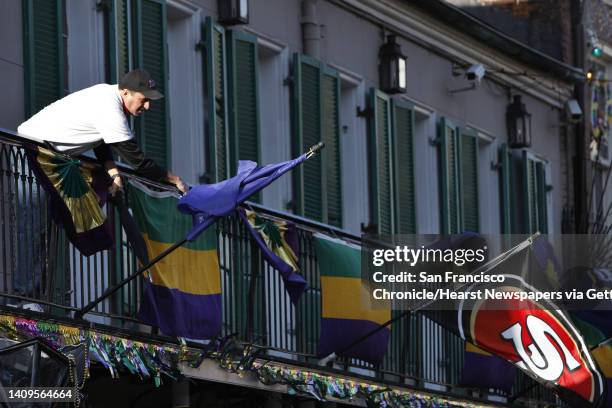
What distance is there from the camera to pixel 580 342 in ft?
73.0

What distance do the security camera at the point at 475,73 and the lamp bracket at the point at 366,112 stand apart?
220 centimetres

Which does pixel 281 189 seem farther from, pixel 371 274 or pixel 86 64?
pixel 86 64

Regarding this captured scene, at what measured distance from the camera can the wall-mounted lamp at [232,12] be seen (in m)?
20.3

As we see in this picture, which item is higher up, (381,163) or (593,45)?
(593,45)

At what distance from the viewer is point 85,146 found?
50.1 ft

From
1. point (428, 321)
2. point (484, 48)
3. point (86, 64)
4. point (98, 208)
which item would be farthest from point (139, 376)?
point (484, 48)

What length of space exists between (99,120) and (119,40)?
3.40 meters

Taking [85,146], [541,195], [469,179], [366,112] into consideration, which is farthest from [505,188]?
[85,146]

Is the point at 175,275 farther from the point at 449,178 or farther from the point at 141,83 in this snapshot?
the point at 449,178

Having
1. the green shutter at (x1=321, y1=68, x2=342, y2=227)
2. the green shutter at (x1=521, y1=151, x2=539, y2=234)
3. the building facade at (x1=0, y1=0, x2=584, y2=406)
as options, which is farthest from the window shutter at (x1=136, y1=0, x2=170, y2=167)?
the green shutter at (x1=521, y1=151, x2=539, y2=234)

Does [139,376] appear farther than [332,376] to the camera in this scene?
No

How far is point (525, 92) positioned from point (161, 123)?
10.3 m

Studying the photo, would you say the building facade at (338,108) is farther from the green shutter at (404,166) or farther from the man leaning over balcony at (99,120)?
the man leaning over balcony at (99,120)

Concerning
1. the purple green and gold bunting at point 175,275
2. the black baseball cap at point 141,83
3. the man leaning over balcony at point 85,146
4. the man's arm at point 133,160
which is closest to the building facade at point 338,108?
the man leaning over balcony at point 85,146
